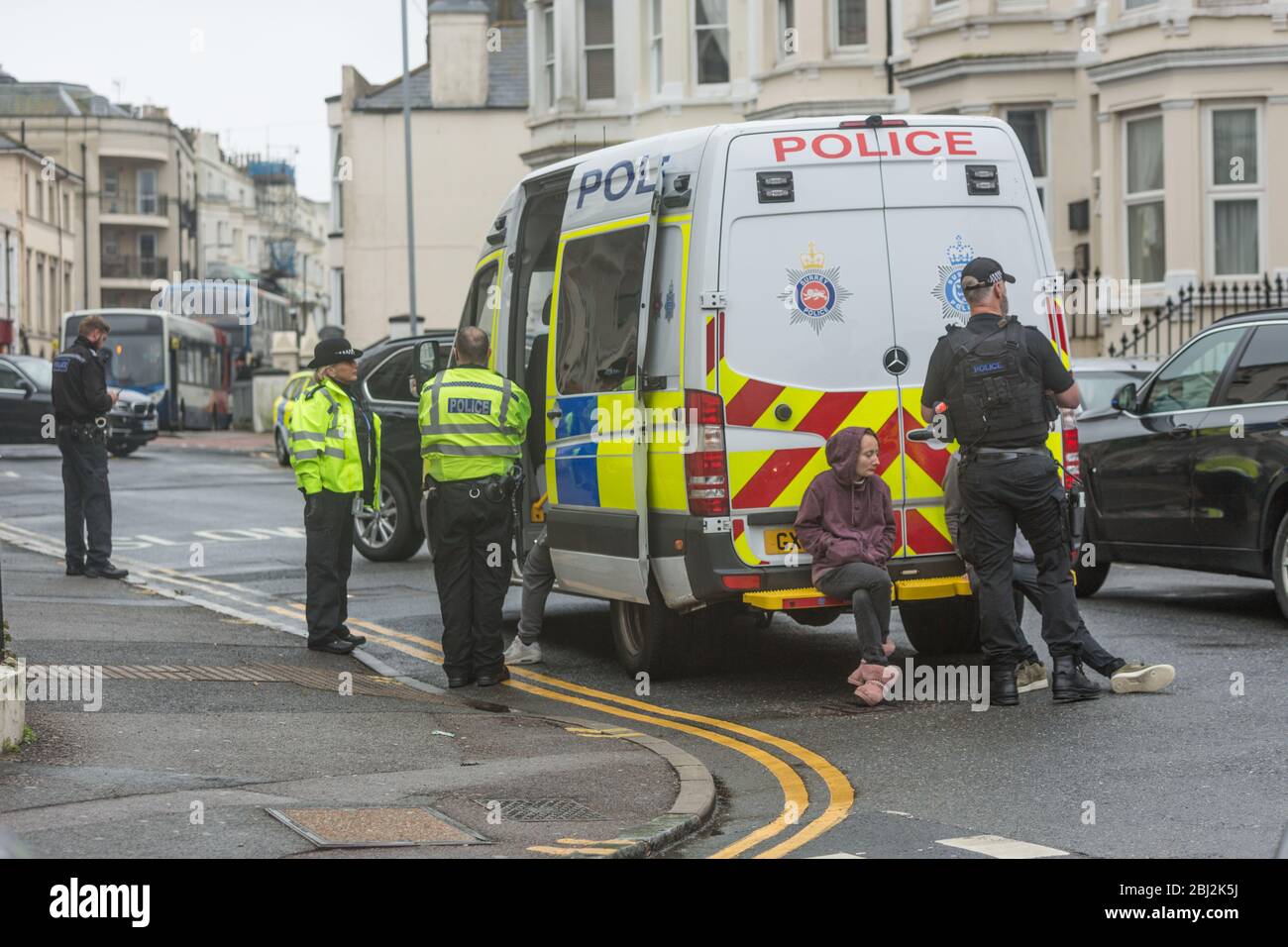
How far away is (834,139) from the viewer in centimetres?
1001

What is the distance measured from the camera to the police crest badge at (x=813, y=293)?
32.2 ft

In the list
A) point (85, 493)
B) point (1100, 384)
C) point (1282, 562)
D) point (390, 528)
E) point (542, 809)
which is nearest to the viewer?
point (542, 809)

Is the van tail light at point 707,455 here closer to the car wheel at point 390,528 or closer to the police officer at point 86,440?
the police officer at point 86,440

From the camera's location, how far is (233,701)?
31.7ft

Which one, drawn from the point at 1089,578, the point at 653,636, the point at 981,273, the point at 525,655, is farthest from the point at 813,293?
the point at 1089,578

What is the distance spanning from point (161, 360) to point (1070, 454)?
42.2 meters

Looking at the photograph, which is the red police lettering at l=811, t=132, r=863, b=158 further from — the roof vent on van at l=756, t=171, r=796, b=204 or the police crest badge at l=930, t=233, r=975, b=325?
the police crest badge at l=930, t=233, r=975, b=325

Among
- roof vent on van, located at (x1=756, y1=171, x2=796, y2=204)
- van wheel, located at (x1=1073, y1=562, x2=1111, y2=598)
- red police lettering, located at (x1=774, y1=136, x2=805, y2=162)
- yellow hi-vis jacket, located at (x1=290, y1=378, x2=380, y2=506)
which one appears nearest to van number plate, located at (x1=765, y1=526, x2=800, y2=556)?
roof vent on van, located at (x1=756, y1=171, x2=796, y2=204)

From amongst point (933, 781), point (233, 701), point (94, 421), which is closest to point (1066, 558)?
point (933, 781)

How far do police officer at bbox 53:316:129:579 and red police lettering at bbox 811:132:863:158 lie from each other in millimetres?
7017

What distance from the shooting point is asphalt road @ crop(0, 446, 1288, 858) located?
691 centimetres

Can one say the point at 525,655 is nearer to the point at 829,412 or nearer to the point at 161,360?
the point at 829,412
